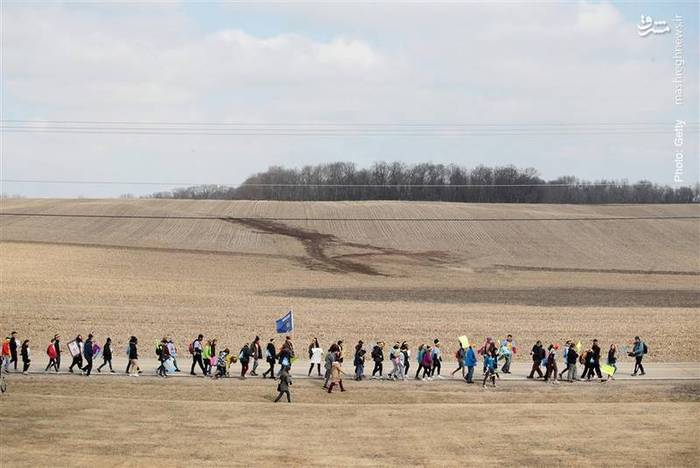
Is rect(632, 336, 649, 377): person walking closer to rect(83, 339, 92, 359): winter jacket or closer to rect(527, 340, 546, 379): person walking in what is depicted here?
rect(527, 340, 546, 379): person walking

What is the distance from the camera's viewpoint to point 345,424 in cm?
2348

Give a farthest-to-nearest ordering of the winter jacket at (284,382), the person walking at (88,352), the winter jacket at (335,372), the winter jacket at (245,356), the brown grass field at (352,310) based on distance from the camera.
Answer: the winter jacket at (245,356)
the person walking at (88,352)
the winter jacket at (335,372)
the winter jacket at (284,382)
the brown grass field at (352,310)

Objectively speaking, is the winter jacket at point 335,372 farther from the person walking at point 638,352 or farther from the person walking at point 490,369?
the person walking at point 638,352

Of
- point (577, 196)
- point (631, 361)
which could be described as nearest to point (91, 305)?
point (631, 361)

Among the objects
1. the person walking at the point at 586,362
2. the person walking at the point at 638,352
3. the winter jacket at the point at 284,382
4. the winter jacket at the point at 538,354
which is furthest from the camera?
the person walking at the point at 638,352

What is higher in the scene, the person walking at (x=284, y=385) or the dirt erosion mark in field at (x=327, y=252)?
the dirt erosion mark in field at (x=327, y=252)

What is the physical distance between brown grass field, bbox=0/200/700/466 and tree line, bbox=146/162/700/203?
158ft

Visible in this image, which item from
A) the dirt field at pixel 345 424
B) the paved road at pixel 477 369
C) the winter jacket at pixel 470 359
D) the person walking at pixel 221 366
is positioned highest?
the winter jacket at pixel 470 359

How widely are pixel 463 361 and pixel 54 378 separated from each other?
49.2ft

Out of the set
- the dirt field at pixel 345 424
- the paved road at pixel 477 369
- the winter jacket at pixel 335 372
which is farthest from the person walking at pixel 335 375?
the paved road at pixel 477 369

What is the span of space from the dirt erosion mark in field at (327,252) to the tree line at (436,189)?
62.5 m

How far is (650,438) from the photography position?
2234 cm

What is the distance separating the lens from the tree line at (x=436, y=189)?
153 meters

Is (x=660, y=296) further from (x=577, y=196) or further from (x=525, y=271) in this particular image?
(x=577, y=196)
